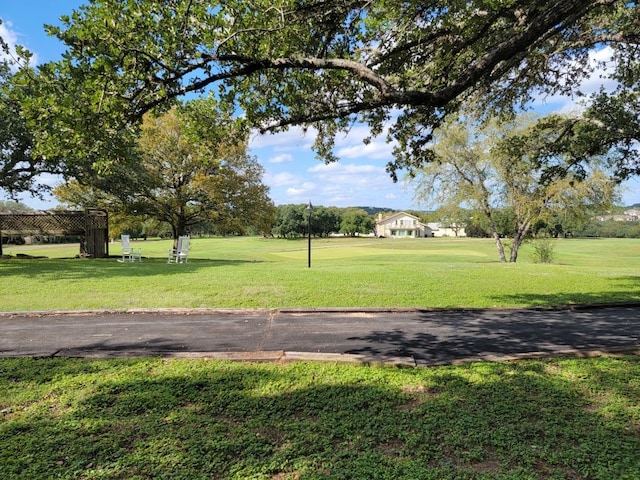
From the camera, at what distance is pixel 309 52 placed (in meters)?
6.18

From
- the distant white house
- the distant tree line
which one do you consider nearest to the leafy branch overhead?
the distant tree line

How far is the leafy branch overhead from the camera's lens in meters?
4.09

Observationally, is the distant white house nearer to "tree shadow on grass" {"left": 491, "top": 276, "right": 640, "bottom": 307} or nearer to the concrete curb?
"tree shadow on grass" {"left": 491, "top": 276, "right": 640, "bottom": 307}

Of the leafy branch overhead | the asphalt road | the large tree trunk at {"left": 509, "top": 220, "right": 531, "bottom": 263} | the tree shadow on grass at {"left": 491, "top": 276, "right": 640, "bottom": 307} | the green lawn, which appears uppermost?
the leafy branch overhead

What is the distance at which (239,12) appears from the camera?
4574 millimetres

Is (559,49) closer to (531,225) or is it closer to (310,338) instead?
(310,338)

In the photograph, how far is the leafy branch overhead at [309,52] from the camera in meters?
4.09

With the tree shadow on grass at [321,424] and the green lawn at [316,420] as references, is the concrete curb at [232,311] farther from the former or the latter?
the tree shadow on grass at [321,424]

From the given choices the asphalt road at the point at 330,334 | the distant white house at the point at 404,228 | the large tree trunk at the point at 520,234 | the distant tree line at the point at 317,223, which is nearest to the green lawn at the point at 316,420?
the asphalt road at the point at 330,334

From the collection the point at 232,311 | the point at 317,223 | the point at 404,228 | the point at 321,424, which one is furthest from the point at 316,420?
the point at 404,228

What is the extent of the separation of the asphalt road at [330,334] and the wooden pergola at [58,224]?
14.3 metres

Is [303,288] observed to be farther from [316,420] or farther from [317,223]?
[317,223]

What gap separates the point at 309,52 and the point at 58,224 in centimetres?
1877

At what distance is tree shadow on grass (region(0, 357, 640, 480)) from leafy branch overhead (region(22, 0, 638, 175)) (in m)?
2.82
